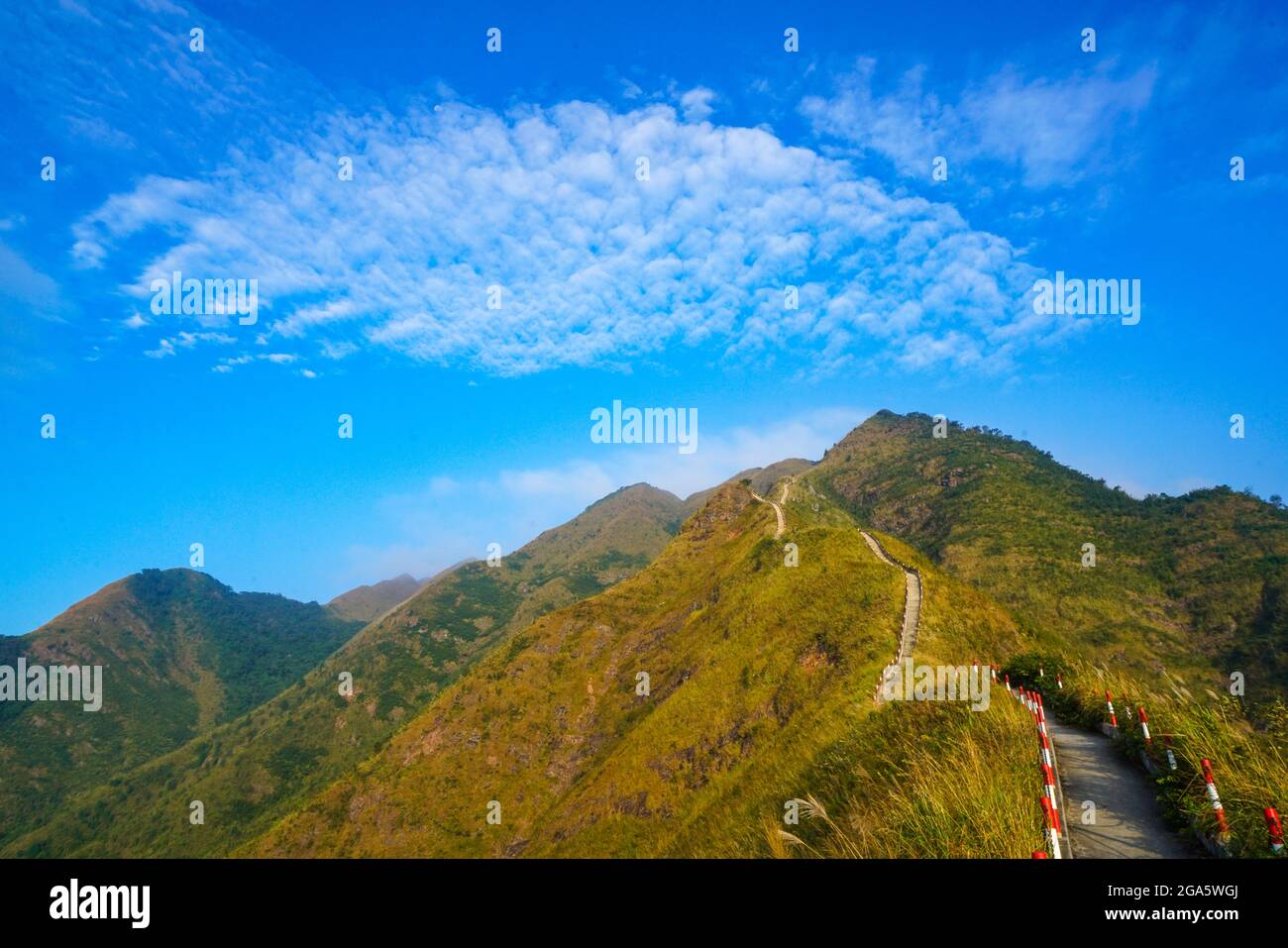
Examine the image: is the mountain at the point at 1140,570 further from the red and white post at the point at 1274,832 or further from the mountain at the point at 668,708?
the red and white post at the point at 1274,832

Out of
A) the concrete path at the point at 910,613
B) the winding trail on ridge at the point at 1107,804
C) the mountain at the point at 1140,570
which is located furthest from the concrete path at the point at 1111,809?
the mountain at the point at 1140,570

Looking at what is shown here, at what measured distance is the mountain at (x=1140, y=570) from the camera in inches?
4082

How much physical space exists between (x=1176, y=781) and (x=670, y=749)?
61.2m

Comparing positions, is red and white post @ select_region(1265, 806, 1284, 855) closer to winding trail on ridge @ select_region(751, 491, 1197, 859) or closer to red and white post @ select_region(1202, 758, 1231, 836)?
red and white post @ select_region(1202, 758, 1231, 836)

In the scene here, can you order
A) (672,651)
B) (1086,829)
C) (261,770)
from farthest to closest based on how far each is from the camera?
1. (261,770)
2. (672,651)
3. (1086,829)

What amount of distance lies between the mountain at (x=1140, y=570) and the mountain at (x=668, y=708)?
26.3 meters

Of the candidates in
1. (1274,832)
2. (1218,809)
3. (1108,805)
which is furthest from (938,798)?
(1108,805)

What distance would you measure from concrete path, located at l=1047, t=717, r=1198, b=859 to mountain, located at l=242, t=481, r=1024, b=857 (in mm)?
3994

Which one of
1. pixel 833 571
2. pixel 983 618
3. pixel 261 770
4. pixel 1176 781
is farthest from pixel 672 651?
pixel 261 770

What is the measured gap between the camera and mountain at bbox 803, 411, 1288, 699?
10369cm

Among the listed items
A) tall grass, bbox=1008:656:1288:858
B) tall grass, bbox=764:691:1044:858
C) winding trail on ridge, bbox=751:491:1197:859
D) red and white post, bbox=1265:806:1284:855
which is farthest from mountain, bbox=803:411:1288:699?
red and white post, bbox=1265:806:1284:855

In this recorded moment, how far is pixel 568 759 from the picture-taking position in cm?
10331
